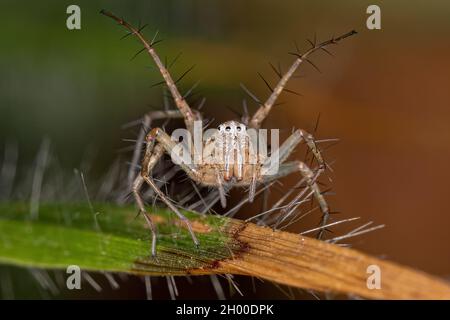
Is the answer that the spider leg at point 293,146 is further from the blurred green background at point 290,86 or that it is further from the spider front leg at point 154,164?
the blurred green background at point 290,86

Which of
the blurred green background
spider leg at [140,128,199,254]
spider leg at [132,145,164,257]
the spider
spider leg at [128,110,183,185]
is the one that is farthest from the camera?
the blurred green background

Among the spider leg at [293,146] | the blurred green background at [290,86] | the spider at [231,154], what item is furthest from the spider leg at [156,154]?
the blurred green background at [290,86]

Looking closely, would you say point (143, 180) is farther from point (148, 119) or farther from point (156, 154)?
point (148, 119)

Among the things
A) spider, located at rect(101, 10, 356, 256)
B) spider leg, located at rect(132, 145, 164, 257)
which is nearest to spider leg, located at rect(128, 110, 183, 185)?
spider, located at rect(101, 10, 356, 256)

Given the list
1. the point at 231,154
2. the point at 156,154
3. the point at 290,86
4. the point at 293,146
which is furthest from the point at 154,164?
the point at 290,86

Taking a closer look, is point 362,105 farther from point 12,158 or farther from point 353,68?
point 12,158

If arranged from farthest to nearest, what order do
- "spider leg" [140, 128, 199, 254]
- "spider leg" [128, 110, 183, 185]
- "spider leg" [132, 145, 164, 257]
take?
1. "spider leg" [128, 110, 183, 185]
2. "spider leg" [140, 128, 199, 254]
3. "spider leg" [132, 145, 164, 257]

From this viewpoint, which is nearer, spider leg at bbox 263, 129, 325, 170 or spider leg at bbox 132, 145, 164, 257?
spider leg at bbox 132, 145, 164, 257

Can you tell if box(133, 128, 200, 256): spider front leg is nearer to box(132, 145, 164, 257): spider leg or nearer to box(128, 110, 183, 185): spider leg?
box(132, 145, 164, 257): spider leg
